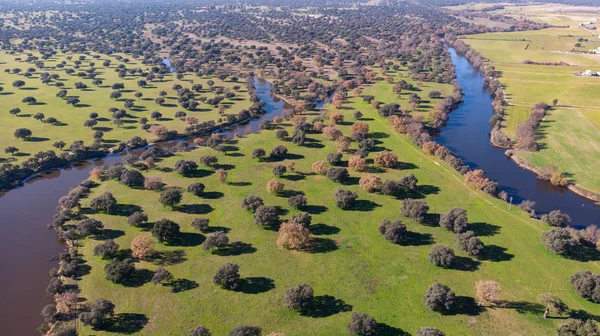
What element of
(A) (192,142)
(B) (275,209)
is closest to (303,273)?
(B) (275,209)

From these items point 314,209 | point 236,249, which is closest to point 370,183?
point 314,209

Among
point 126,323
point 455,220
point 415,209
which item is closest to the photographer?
point 126,323

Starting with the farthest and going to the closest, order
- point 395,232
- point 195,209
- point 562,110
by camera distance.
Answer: point 562,110
point 195,209
point 395,232

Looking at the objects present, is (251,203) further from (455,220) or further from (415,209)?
(455,220)

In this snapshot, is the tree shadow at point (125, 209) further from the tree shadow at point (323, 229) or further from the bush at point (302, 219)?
the tree shadow at point (323, 229)

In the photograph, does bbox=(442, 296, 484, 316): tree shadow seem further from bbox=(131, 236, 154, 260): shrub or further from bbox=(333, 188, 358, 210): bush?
bbox=(131, 236, 154, 260): shrub

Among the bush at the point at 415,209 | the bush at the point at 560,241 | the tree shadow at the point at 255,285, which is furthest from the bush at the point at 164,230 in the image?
the bush at the point at 560,241

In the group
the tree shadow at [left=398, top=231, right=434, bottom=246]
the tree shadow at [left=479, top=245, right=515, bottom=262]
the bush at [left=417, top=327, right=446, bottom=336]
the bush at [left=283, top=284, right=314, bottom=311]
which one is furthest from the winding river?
the bush at [left=417, top=327, right=446, bottom=336]
